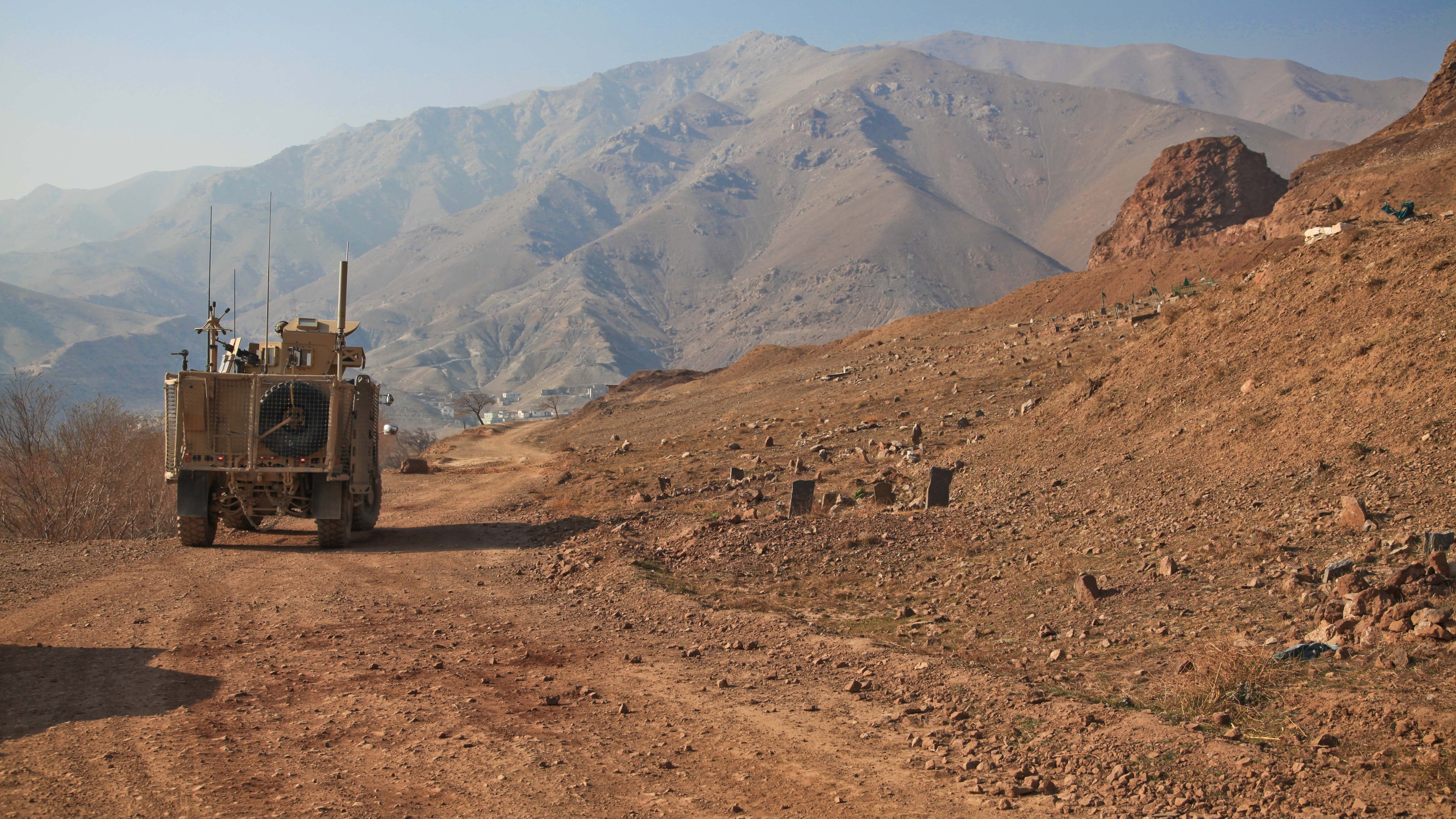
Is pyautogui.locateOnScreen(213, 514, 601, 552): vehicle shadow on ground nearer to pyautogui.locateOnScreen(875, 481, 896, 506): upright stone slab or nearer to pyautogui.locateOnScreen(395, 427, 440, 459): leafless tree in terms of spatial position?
pyautogui.locateOnScreen(875, 481, 896, 506): upright stone slab

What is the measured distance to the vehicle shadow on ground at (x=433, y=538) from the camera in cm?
1645

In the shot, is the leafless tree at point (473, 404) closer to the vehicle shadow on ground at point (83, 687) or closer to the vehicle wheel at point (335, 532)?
the vehicle wheel at point (335, 532)

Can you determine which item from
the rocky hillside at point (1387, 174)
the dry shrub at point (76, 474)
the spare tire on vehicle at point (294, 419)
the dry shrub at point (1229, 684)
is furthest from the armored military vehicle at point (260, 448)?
the rocky hillside at point (1387, 174)

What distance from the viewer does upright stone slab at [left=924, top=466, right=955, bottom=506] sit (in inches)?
581

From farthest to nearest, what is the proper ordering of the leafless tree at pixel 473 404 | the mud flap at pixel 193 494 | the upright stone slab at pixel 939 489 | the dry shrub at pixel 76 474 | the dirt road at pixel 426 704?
1. the leafless tree at pixel 473 404
2. the dry shrub at pixel 76 474
3. the mud flap at pixel 193 494
4. the upright stone slab at pixel 939 489
5. the dirt road at pixel 426 704

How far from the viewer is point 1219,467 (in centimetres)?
1261

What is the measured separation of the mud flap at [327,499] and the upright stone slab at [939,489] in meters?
9.37

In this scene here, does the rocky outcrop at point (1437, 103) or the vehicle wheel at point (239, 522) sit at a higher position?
the rocky outcrop at point (1437, 103)

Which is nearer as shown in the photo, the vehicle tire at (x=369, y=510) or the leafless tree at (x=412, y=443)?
the vehicle tire at (x=369, y=510)

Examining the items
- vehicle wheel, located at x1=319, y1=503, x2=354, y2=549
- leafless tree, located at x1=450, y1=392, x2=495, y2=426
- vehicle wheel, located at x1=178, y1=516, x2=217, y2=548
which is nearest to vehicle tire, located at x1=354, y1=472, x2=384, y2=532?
vehicle wheel, located at x1=319, y1=503, x2=354, y2=549

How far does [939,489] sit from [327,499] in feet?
32.0

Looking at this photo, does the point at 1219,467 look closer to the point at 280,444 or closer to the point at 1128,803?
the point at 1128,803

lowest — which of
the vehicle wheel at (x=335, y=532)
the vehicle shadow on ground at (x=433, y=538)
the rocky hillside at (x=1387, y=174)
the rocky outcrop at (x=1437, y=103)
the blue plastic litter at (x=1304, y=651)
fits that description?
the vehicle shadow on ground at (x=433, y=538)

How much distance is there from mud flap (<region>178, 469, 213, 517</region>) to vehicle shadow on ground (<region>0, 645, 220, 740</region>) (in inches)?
257
